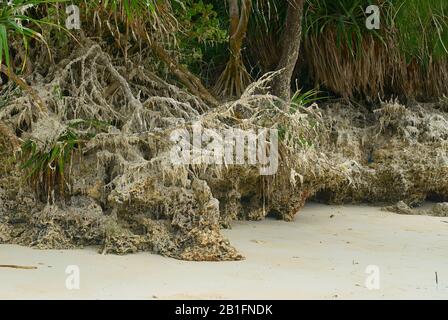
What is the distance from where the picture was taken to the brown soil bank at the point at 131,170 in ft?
14.9

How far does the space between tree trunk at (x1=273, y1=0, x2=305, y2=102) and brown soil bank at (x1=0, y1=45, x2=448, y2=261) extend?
363mm

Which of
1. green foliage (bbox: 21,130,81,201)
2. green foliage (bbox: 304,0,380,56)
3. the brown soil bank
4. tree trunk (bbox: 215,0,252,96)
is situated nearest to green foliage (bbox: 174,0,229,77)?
tree trunk (bbox: 215,0,252,96)

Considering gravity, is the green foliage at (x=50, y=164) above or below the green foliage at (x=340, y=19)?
below

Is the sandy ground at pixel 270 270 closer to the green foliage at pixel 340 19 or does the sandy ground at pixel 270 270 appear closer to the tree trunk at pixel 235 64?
the tree trunk at pixel 235 64

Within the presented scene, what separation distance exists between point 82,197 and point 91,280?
108 cm

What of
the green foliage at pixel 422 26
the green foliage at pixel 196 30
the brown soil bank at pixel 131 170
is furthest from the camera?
the green foliage at pixel 422 26

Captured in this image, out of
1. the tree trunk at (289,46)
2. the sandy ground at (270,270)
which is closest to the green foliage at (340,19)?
the tree trunk at (289,46)

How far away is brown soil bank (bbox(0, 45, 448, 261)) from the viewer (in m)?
4.55

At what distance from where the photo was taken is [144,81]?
566 centimetres

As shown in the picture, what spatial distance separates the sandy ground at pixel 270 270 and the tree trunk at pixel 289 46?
1159 millimetres

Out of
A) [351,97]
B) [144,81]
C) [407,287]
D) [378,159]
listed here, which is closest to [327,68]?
[351,97]

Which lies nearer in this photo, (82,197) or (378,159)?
(82,197)

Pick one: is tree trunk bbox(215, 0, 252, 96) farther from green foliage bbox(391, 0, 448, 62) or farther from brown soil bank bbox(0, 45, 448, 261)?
green foliage bbox(391, 0, 448, 62)

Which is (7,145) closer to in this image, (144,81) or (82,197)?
(82,197)
